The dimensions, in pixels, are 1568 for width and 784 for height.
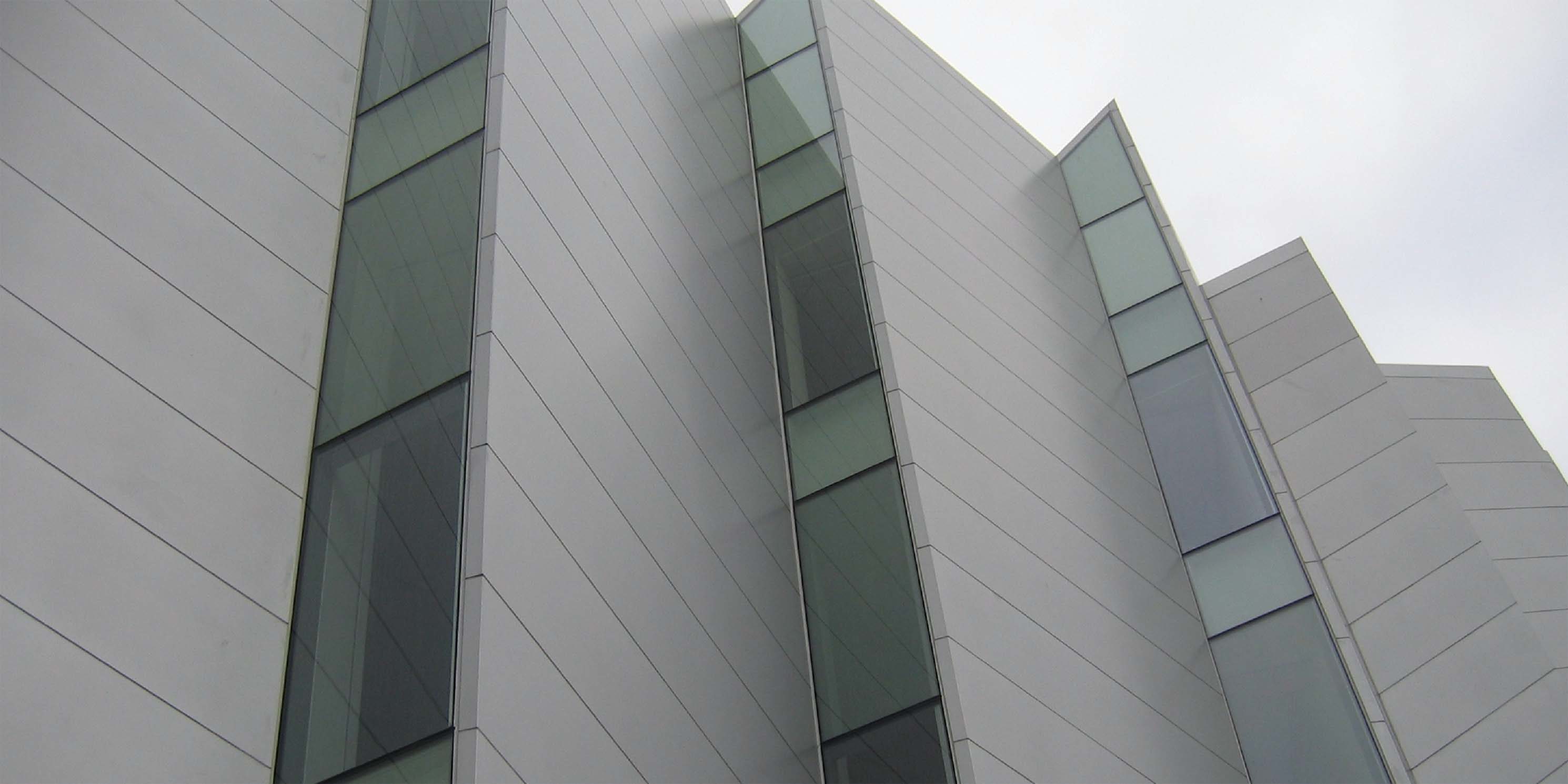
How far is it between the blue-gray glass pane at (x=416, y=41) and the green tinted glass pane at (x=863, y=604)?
4.89m

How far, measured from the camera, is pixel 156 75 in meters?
10.0

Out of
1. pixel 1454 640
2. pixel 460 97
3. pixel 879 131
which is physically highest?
pixel 879 131

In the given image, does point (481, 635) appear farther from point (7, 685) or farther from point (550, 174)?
point (550, 174)

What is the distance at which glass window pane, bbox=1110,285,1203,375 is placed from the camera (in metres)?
14.4

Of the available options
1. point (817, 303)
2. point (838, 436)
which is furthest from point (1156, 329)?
point (838, 436)

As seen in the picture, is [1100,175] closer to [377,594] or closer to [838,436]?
[838,436]

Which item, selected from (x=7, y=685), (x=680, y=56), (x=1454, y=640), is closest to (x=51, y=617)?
(x=7, y=685)

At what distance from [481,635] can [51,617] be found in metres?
2.34

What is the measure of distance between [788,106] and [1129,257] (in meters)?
4.48

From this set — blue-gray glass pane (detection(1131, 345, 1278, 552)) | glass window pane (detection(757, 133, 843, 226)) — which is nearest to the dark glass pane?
blue-gray glass pane (detection(1131, 345, 1278, 552))

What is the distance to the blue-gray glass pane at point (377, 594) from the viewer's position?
7266 millimetres

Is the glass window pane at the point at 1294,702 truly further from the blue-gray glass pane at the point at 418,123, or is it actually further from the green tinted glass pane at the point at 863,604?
the blue-gray glass pane at the point at 418,123

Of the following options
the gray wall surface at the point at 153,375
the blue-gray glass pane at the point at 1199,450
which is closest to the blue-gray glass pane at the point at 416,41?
the gray wall surface at the point at 153,375

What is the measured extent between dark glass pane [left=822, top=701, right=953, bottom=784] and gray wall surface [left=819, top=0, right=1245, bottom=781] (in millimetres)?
193
